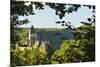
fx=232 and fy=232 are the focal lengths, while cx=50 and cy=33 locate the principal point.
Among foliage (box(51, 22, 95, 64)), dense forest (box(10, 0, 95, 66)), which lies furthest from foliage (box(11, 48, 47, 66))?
foliage (box(51, 22, 95, 64))

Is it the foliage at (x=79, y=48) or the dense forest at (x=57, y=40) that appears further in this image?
the foliage at (x=79, y=48)

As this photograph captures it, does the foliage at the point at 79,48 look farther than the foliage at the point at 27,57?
Yes

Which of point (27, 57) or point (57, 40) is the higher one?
point (57, 40)

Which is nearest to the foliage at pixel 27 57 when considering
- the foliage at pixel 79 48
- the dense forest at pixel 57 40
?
the dense forest at pixel 57 40

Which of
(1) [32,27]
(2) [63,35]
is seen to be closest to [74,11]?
(2) [63,35]

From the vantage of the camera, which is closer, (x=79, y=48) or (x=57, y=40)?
(x=57, y=40)

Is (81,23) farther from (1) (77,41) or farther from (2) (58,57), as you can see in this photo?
(2) (58,57)

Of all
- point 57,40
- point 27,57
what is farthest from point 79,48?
point 27,57

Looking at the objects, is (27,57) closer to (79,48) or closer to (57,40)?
(57,40)

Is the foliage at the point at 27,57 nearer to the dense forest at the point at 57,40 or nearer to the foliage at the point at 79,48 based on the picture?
the dense forest at the point at 57,40
